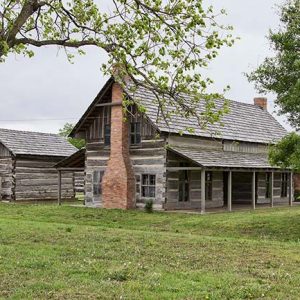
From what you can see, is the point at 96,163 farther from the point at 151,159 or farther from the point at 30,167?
the point at 30,167

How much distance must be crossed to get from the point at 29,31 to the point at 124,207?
760 inches

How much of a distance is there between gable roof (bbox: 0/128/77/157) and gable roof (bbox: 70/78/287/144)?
269 inches

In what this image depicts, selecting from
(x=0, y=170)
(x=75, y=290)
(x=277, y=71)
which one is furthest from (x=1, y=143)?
(x=75, y=290)

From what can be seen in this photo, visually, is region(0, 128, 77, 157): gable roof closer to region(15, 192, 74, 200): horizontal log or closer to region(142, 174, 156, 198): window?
region(15, 192, 74, 200): horizontal log

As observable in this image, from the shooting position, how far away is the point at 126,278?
32.8 ft

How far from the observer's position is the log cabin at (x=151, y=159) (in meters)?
30.8

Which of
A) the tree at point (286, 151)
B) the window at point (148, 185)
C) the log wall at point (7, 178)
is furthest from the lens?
the log wall at point (7, 178)

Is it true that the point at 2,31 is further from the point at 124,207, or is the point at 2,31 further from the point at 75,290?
the point at 124,207

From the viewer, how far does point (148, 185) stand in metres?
31.7

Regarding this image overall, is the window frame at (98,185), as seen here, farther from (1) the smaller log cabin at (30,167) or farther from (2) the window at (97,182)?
(1) the smaller log cabin at (30,167)

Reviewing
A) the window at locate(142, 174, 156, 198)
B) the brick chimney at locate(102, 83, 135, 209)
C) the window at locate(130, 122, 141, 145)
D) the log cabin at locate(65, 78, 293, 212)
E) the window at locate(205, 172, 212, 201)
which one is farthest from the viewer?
the window at locate(205, 172, 212, 201)

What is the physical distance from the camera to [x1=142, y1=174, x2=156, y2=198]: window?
31.5m

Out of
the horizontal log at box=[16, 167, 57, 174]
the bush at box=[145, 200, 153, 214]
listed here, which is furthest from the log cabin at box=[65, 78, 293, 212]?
the horizontal log at box=[16, 167, 57, 174]

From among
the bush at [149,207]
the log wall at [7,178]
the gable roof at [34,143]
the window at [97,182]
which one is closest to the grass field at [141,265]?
the bush at [149,207]
